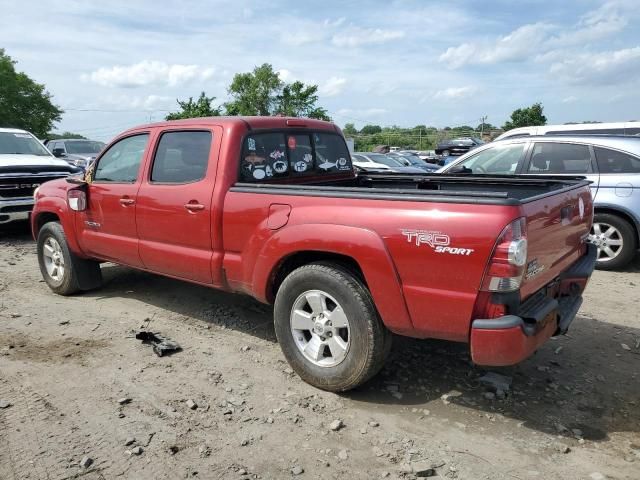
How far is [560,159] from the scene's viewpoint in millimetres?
7125

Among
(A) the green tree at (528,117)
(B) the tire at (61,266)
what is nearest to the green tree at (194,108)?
(B) the tire at (61,266)

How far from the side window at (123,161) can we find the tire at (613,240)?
5.45 meters

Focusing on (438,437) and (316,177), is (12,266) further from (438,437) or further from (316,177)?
(438,437)

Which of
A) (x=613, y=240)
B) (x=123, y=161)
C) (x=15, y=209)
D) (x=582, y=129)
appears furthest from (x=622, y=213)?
(x=15, y=209)

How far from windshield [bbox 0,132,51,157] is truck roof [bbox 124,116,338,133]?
6.33m

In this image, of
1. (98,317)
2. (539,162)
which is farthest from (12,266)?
(539,162)

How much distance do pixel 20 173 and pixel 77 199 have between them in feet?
14.1

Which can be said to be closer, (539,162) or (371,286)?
(371,286)

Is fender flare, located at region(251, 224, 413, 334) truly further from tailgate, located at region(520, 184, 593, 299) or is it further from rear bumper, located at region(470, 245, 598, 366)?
tailgate, located at region(520, 184, 593, 299)

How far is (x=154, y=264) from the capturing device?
4656 millimetres

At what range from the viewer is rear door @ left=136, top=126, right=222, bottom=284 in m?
4.12

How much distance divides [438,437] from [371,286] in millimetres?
953

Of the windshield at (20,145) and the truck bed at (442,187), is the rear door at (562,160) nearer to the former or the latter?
the truck bed at (442,187)

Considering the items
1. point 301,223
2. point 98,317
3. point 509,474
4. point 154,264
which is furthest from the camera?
point 98,317
